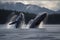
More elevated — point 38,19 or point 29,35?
point 38,19

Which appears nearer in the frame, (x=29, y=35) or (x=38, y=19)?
(x=29, y=35)

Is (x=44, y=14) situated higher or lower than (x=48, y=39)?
higher

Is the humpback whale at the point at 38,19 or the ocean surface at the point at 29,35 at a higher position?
the humpback whale at the point at 38,19

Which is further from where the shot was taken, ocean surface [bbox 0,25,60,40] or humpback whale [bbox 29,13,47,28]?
humpback whale [bbox 29,13,47,28]

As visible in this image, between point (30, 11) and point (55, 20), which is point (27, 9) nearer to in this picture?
point (30, 11)

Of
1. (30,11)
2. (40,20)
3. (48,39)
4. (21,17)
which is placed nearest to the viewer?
(48,39)

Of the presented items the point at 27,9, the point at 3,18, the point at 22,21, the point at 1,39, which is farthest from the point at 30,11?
the point at 1,39

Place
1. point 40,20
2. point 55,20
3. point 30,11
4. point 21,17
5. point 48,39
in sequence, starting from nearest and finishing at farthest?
point 48,39, point 40,20, point 21,17, point 30,11, point 55,20

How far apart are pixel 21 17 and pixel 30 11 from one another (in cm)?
6300

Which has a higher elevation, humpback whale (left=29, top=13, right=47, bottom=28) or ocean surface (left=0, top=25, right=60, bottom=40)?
humpback whale (left=29, top=13, right=47, bottom=28)

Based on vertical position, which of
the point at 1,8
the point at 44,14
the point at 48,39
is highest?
the point at 1,8

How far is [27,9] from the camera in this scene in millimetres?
115250

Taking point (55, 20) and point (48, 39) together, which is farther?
point (55, 20)

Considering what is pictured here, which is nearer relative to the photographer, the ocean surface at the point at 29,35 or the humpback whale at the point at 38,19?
the ocean surface at the point at 29,35
